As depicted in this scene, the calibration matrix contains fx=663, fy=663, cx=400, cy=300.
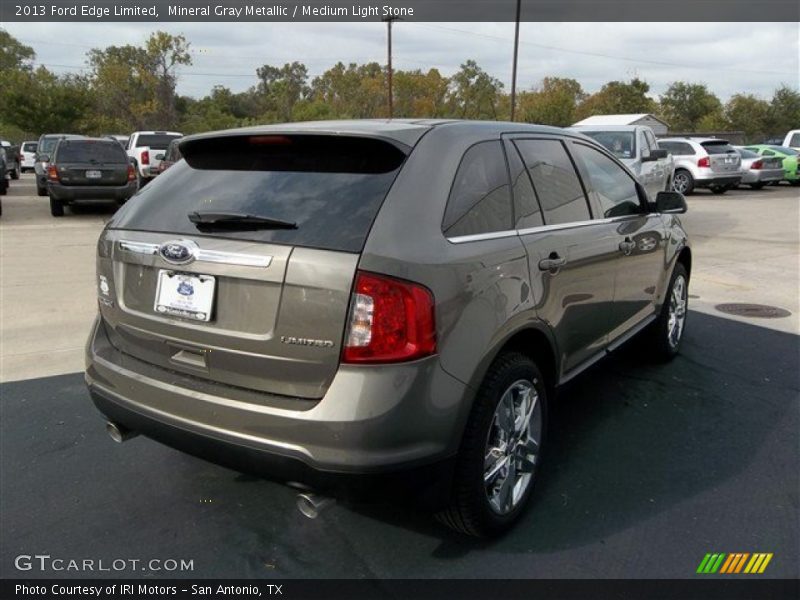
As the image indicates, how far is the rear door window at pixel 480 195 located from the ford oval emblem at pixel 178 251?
98cm

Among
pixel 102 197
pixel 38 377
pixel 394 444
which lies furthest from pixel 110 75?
pixel 394 444

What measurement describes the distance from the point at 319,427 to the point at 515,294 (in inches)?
39.8

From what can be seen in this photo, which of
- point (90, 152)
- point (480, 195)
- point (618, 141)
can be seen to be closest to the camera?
point (480, 195)

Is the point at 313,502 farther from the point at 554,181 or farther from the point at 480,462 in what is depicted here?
the point at 554,181

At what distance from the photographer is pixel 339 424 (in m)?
2.25

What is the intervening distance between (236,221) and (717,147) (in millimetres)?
21324

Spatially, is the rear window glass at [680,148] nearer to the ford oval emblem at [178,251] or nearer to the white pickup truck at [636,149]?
the white pickup truck at [636,149]

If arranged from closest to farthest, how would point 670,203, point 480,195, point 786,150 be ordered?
point 480,195, point 670,203, point 786,150

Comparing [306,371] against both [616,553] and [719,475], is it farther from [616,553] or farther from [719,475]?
[719,475]

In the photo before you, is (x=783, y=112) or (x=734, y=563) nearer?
(x=734, y=563)

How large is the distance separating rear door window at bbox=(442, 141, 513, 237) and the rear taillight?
0.38 meters

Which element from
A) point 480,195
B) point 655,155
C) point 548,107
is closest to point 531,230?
point 480,195

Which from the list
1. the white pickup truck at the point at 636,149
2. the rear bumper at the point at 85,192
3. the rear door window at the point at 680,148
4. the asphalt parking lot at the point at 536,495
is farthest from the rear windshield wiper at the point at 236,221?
the rear door window at the point at 680,148

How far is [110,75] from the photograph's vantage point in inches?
1984
